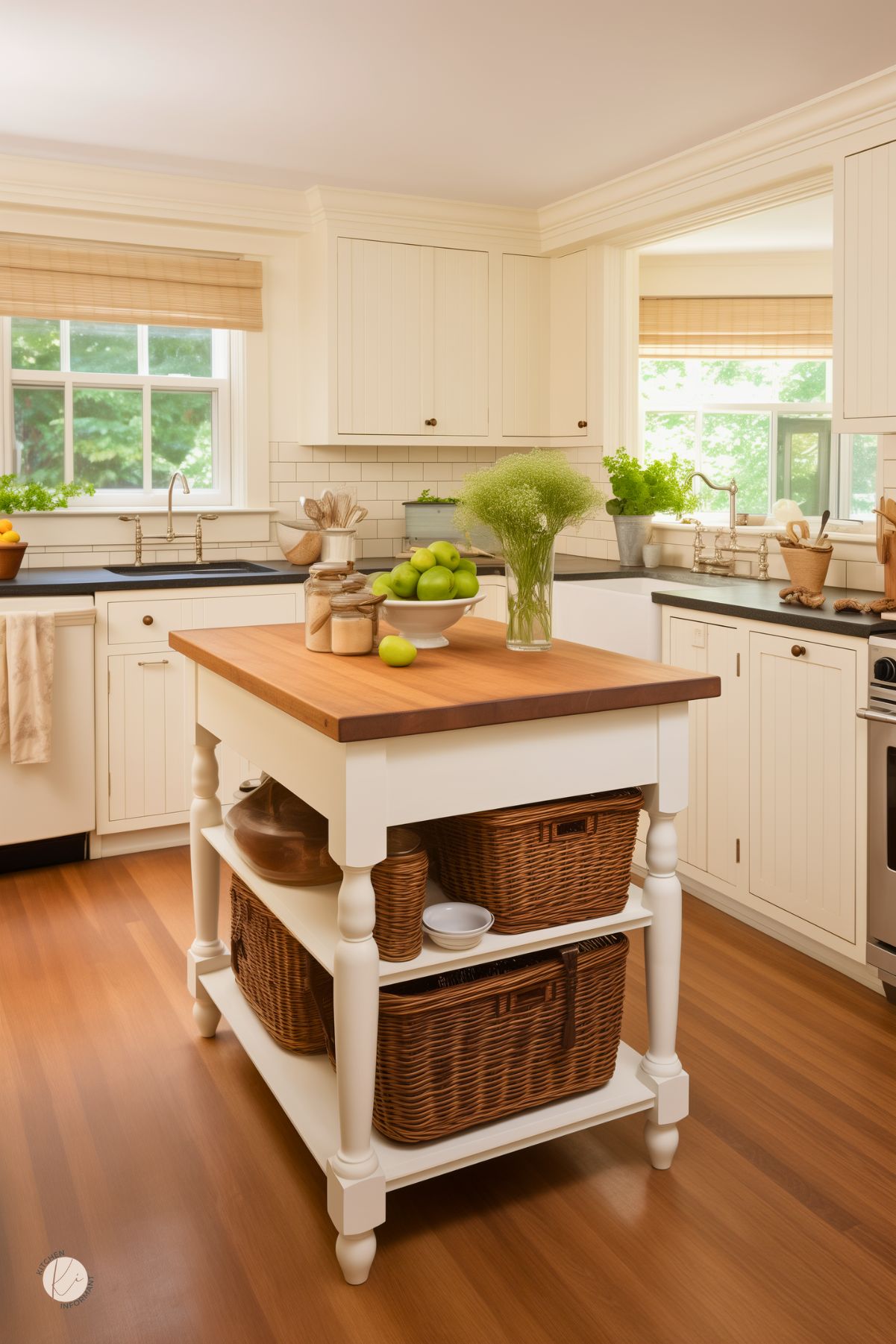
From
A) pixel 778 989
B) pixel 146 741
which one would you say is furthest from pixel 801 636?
pixel 146 741

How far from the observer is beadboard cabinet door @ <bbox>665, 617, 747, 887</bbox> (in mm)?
3543

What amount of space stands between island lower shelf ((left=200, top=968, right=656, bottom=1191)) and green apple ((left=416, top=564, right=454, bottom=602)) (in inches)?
39.5

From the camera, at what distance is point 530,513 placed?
2.33 m

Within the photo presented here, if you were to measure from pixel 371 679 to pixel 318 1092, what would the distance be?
85 centimetres

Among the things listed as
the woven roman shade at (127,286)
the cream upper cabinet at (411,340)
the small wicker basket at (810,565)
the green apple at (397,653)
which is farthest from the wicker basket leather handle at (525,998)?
the woven roman shade at (127,286)

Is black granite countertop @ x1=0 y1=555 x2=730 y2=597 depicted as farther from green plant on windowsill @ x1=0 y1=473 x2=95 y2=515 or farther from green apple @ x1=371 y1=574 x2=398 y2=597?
green apple @ x1=371 y1=574 x2=398 y2=597

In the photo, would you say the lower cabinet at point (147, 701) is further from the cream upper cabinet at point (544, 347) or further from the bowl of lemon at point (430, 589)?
the bowl of lemon at point (430, 589)

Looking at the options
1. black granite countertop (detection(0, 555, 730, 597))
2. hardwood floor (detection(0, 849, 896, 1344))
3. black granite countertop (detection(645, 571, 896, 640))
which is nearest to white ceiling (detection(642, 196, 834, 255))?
black granite countertop (detection(0, 555, 730, 597))

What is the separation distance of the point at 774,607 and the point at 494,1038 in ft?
6.09

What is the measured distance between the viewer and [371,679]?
6.91 feet

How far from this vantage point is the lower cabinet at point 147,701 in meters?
4.18

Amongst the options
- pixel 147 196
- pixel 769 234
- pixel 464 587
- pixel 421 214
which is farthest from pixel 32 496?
pixel 769 234

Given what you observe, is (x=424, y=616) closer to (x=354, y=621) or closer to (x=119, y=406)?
(x=354, y=621)

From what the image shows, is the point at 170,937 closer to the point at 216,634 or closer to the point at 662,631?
the point at 216,634
